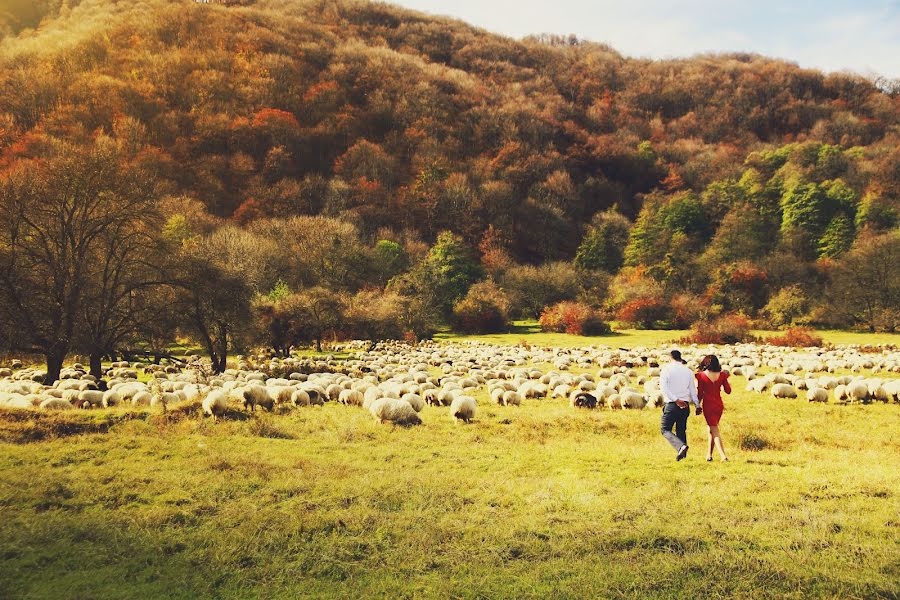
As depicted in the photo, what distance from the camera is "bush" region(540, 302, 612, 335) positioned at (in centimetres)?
5009

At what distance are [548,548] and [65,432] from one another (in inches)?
387

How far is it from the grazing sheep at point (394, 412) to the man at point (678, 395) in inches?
232

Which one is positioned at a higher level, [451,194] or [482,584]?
[451,194]

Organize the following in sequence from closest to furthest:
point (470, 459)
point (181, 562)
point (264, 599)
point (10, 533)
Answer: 1. point (264, 599)
2. point (181, 562)
3. point (10, 533)
4. point (470, 459)

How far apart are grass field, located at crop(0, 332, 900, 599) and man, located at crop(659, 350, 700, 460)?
17.8 inches

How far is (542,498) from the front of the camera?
7543 mm

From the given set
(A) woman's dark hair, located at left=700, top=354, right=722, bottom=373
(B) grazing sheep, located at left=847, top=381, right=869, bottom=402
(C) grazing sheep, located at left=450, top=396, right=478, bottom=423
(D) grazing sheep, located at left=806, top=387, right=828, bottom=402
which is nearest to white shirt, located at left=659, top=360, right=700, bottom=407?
(A) woman's dark hair, located at left=700, top=354, right=722, bottom=373

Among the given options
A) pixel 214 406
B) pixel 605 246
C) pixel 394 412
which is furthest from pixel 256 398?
pixel 605 246

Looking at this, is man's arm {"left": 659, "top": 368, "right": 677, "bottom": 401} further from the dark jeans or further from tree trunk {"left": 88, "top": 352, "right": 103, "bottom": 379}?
tree trunk {"left": 88, "top": 352, "right": 103, "bottom": 379}

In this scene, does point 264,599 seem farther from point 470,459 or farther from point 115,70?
point 115,70

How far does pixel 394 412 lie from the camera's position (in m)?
12.5

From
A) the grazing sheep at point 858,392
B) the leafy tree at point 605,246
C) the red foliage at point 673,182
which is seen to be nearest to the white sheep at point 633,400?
the grazing sheep at point 858,392

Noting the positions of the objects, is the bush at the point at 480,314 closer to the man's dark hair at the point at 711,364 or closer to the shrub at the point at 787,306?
the shrub at the point at 787,306

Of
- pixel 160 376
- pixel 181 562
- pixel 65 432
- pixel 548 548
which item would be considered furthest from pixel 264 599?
pixel 160 376
